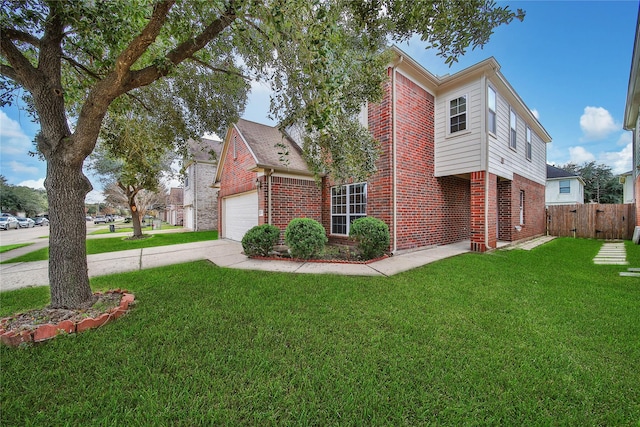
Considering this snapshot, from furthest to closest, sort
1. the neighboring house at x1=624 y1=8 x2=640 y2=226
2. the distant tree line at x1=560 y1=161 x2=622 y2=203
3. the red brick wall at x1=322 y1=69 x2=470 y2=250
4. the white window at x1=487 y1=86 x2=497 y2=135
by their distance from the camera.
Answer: the distant tree line at x1=560 y1=161 x2=622 y2=203
the white window at x1=487 y1=86 x2=497 y2=135
the red brick wall at x1=322 y1=69 x2=470 y2=250
the neighboring house at x1=624 y1=8 x2=640 y2=226

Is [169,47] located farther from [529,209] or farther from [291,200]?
[529,209]

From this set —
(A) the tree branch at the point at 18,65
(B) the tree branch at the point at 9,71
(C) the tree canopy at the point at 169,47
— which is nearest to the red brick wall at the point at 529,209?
(C) the tree canopy at the point at 169,47

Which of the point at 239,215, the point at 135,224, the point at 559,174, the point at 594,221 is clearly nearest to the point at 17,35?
the point at 239,215

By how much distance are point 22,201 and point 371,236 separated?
61360 mm

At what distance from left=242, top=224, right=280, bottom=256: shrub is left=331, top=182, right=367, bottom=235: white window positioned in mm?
2542

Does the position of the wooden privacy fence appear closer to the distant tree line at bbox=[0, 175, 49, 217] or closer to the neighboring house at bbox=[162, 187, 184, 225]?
the neighboring house at bbox=[162, 187, 184, 225]

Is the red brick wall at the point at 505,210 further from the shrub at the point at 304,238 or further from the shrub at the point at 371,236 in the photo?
the shrub at the point at 304,238

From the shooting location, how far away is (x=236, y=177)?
1087 cm

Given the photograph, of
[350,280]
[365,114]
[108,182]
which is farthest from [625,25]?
[108,182]

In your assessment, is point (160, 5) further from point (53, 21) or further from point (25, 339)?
point (25, 339)

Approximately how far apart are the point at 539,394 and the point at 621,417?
0.42 metres

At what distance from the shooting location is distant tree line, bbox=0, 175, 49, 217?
37638mm

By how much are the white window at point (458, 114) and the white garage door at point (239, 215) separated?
7223 mm

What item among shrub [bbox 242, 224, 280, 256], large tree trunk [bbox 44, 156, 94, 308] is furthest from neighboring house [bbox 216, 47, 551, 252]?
large tree trunk [bbox 44, 156, 94, 308]
